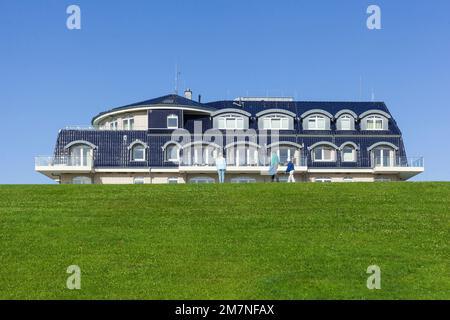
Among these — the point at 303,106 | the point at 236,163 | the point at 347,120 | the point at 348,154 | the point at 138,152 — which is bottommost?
the point at 236,163

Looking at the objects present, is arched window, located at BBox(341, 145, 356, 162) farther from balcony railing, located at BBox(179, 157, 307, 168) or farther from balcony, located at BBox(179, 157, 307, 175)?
balcony, located at BBox(179, 157, 307, 175)

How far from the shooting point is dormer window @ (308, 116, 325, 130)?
221 ft

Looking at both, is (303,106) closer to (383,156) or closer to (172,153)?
(383,156)

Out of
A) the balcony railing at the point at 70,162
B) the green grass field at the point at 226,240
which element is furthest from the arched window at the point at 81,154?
the green grass field at the point at 226,240

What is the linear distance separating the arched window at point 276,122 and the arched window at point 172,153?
8.23 m

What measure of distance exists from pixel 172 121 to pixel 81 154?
8704mm

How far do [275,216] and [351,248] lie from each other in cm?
443

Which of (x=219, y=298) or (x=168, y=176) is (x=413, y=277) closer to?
(x=219, y=298)

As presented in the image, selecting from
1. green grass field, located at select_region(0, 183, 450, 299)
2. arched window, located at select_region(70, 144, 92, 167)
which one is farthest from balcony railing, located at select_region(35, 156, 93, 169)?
green grass field, located at select_region(0, 183, 450, 299)

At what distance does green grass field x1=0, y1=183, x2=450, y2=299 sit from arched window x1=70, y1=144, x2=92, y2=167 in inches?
1332

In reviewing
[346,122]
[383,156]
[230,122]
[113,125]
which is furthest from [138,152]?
[383,156]

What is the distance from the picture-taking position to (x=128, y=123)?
68.9m

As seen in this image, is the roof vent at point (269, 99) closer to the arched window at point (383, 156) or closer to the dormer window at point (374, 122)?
the dormer window at point (374, 122)

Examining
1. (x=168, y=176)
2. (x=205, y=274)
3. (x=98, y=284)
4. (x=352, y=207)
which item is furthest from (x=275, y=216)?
(x=168, y=176)
